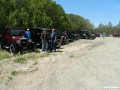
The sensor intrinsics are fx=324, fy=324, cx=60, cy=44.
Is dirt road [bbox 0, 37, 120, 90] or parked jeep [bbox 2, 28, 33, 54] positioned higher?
parked jeep [bbox 2, 28, 33, 54]

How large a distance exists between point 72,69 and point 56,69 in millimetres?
714

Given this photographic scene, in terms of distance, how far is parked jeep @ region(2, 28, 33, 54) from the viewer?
23.1 meters

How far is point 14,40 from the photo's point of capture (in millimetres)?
23844

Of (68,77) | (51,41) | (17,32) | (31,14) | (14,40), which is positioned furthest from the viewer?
(31,14)

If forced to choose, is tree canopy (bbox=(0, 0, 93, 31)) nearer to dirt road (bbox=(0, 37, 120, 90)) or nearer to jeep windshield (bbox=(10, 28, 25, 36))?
jeep windshield (bbox=(10, 28, 25, 36))

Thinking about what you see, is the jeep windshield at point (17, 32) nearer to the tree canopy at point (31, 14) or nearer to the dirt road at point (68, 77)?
the dirt road at point (68, 77)

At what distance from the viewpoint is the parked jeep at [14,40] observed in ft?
75.7

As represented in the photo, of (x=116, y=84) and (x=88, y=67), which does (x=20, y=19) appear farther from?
(x=116, y=84)

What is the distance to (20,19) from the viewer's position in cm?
4972

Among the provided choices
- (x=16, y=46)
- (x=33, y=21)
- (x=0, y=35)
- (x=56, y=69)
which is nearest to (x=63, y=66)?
(x=56, y=69)

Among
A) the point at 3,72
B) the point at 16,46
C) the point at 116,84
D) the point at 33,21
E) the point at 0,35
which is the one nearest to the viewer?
the point at 116,84

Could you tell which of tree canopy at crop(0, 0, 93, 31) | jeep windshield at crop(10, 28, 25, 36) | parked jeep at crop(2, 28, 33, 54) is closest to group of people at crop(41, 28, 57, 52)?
parked jeep at crop(2, 28, 33, 54)

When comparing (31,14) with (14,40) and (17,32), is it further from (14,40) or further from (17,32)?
(14,40)

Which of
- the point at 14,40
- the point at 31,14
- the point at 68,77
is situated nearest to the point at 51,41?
the point at 14,40
